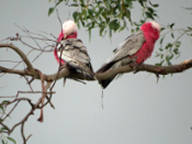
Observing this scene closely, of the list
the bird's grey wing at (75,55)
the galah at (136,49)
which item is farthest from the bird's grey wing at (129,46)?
the bird's grey wing at (75,55)

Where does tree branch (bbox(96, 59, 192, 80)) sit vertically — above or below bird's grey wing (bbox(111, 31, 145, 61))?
below

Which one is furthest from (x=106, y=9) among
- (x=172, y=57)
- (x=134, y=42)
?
(x=172, y=57)

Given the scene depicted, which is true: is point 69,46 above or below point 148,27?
below

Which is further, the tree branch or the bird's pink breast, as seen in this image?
the bird's pink breast

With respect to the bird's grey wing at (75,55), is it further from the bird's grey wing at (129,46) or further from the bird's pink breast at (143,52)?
the bird's pink breast at (143,52)

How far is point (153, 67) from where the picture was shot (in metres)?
1.39

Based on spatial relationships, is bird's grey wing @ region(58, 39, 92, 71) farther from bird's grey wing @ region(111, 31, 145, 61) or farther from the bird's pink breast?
the bird's pink breast

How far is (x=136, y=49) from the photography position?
169cm

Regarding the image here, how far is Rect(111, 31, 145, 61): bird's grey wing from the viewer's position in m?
1.64

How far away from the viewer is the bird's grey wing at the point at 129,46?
1645 millimetres

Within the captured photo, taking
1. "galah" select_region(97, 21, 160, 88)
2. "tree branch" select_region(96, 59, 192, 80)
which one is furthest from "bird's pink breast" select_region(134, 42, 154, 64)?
"tree branch" select_region(96, 59, 192, 80)

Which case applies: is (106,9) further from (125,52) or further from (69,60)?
(69,60)

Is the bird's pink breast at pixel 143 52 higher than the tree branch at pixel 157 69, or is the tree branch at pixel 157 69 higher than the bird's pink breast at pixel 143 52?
the bird's pink breast at pixel 143 52

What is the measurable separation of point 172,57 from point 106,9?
555 millimetres
